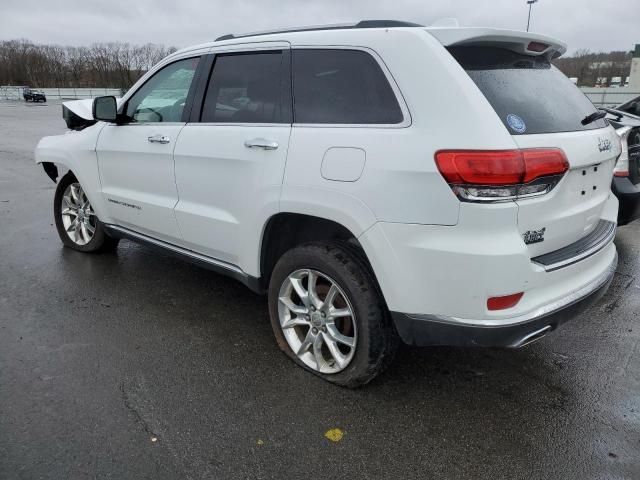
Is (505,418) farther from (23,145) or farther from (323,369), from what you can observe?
Answer: (23,145)

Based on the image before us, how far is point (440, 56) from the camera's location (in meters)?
2.40

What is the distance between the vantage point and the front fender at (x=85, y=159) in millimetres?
4500

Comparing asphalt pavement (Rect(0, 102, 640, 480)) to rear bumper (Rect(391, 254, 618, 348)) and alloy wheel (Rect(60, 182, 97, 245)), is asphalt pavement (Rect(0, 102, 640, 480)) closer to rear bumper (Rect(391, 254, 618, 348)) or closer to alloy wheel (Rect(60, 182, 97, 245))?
rear bumper (Rect(391, 254, 618, 348))

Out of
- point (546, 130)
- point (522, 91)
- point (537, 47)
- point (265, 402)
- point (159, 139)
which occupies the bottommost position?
point (265, 402)

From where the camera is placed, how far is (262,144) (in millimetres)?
2967

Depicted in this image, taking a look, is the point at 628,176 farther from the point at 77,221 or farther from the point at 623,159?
the point at 77,221

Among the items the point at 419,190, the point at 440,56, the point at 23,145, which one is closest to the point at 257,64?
the point at 440,56

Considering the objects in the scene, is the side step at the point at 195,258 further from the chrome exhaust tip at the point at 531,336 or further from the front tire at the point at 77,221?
the chrome exhaust tip at the point at 531,336

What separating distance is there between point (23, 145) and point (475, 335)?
15.5 meters

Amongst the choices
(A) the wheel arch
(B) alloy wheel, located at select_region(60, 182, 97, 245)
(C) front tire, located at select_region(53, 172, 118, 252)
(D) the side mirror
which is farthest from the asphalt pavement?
(D) the side mirror

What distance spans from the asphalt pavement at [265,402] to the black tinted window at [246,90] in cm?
146

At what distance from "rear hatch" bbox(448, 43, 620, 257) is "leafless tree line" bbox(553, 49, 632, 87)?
126 ft

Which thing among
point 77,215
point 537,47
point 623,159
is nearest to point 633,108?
point 623,159

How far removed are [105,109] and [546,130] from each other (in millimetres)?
3184
